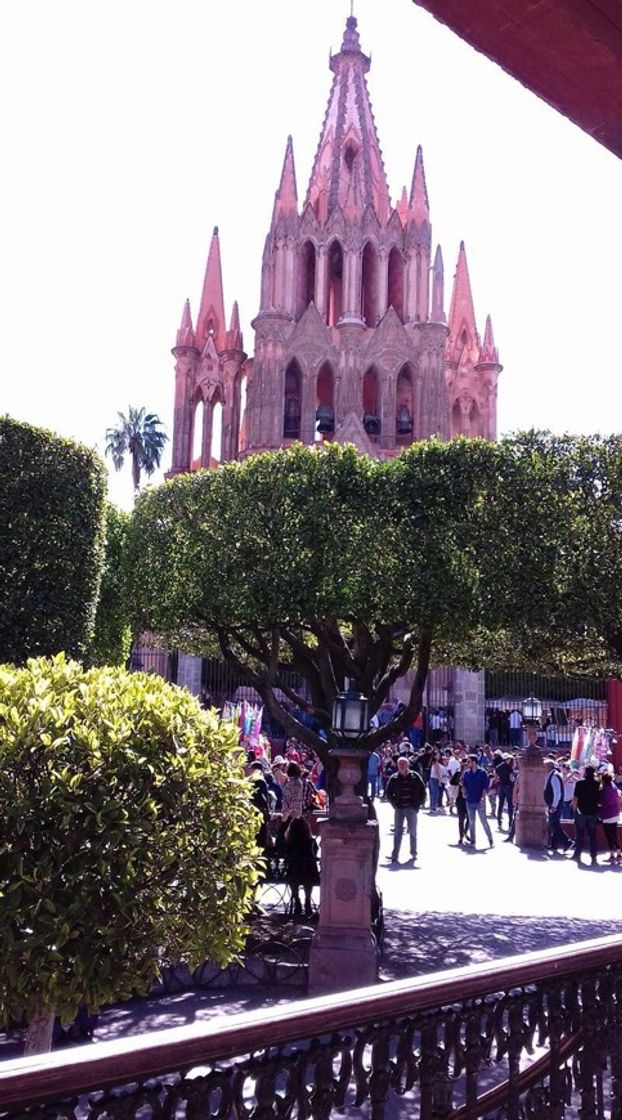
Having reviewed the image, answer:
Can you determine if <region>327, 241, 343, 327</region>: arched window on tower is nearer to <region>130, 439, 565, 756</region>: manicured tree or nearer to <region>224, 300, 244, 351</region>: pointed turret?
<region>224, 300, 244, 351</region>: pointed turret

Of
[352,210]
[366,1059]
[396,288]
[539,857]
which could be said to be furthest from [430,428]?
[366,1059]

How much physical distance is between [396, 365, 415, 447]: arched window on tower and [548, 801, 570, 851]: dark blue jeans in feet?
91.1

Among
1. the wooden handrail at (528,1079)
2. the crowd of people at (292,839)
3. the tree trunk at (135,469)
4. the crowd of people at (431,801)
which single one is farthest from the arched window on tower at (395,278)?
the wooden handrail at (528,1079)

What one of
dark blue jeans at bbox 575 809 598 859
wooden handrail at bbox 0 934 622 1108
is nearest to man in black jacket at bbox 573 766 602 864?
dark blue jeans at bbox 575 809 598 859

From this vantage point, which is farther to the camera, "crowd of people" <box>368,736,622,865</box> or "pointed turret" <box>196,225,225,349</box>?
"pointed turret" <box>196,225,225,349</box>

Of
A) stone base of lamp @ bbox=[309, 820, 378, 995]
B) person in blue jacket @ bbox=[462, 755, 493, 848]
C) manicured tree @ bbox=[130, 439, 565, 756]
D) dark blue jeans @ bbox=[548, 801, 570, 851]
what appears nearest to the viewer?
stone base of lamp @ bbox=[309, 820, 378, 995]

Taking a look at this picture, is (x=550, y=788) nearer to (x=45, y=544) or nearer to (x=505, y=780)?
(x=505, y=780)

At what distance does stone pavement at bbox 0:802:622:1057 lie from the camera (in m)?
8.95

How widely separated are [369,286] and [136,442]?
1675 centimetres

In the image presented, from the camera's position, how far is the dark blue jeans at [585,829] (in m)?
16.9

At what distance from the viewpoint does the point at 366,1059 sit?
719 centimetres

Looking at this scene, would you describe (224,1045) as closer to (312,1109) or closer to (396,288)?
(312,1109)

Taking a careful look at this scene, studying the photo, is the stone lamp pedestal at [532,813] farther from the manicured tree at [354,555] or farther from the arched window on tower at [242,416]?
the arched window on tower at [242,416]

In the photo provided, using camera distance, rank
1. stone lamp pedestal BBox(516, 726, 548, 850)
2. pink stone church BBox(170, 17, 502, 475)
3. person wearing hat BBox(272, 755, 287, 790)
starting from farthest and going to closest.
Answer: pink stone church BBox(170, 17, 502, 475) → stone lamp pedestal BBox(516, 726, 548, 850) → person wearing hat BBox(272, 755, 287, 790)
